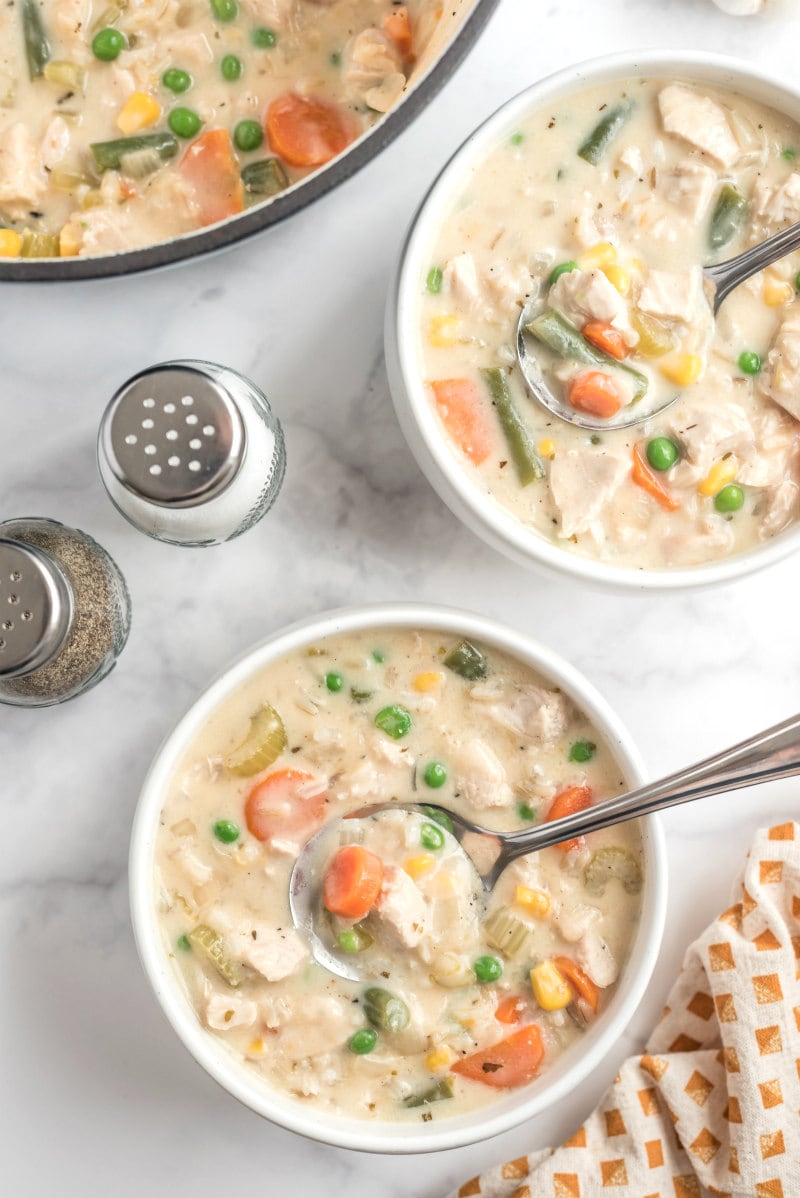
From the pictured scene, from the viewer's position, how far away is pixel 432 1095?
257 centimetres

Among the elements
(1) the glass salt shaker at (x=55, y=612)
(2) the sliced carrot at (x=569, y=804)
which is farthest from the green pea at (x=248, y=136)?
(2) the sliced carrot at (x=569, y=804)

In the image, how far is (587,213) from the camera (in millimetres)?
2471

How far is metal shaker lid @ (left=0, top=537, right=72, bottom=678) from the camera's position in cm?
234

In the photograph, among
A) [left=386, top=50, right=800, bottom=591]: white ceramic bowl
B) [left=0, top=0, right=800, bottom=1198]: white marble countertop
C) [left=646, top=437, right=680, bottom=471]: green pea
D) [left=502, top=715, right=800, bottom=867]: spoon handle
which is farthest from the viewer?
[left=0, top=0, right=800, bottom=1198]: white marble countertop

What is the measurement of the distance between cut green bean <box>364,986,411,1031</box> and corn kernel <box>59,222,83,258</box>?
70.7 inches

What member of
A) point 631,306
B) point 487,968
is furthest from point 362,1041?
point 631,306

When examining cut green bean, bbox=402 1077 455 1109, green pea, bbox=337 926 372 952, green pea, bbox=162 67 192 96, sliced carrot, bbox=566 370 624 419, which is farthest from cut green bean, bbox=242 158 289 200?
cut green bean, bbox=402 1077 455 1109

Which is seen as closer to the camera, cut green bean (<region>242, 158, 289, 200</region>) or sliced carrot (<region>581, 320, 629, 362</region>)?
sliced carrot (<region>581, 320, 629, 362</region>)

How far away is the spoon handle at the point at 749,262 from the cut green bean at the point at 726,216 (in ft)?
0.16

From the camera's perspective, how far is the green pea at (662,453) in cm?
249

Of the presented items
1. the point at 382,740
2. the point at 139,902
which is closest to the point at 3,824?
the point at 139,902

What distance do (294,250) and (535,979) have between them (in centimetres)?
181

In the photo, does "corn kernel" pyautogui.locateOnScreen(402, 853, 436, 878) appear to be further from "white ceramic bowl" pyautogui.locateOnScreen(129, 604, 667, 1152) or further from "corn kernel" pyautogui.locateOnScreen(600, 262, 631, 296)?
"corn kernel" pyautogui.locateOnScreen(600, 262, 631, 296)

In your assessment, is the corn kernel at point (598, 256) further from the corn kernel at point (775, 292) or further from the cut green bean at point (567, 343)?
the corn kernel at point (775, 292)
